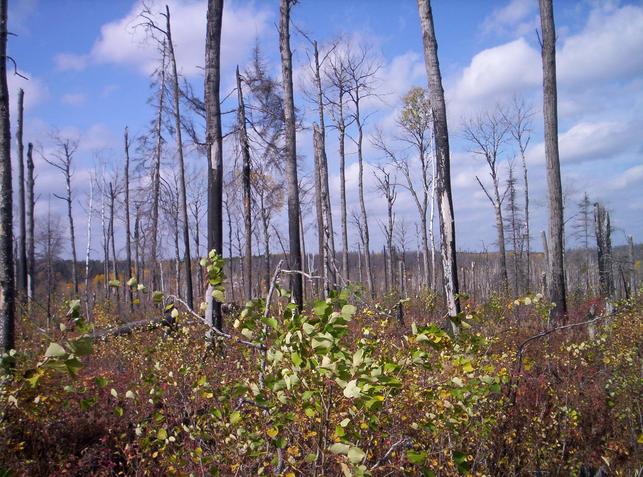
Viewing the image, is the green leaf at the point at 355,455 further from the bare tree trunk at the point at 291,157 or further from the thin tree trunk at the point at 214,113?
the bare tree trunk at the point at 291,157

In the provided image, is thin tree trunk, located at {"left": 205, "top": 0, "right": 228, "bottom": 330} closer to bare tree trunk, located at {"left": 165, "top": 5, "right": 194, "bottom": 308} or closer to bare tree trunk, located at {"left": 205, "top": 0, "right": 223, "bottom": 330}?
bare tree trunk, located at {"left": 205, "top": 0, "right": 223, "bottom": 330}

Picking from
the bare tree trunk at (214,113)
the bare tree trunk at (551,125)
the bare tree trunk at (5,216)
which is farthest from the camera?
the bare tree trunk at (551,125)

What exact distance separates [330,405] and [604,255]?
23.5 meters

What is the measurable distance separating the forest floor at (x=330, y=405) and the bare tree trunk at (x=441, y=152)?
4.08 ft

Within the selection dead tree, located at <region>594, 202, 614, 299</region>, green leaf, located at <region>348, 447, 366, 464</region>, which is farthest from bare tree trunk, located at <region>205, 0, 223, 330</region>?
dead tree, located at <region>594, 202, 614, 299</region>

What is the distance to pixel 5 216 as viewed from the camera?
221 inches

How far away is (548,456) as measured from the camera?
4027 millimetres

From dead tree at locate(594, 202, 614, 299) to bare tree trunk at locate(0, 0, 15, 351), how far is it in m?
15.4

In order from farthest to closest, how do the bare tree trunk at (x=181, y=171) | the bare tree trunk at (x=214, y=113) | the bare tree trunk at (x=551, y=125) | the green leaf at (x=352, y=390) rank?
the bare tree trunk at (x=181, y=171) < the bare tree trunk at (x=551, y=125) < the bare tree trunk at (x=214, y=113) < the green leaf at (x=352, y=390)

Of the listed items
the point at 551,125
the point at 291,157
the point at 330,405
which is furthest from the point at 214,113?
the point at 330,405

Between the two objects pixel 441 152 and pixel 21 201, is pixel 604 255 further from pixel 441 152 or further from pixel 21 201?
pixel 21 201

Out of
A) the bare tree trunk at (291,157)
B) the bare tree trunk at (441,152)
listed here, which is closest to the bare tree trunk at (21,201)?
the bare tree trunk at (291,157)

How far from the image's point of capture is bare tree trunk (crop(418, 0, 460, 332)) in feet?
24.6

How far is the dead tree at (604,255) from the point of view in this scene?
17.2 m
